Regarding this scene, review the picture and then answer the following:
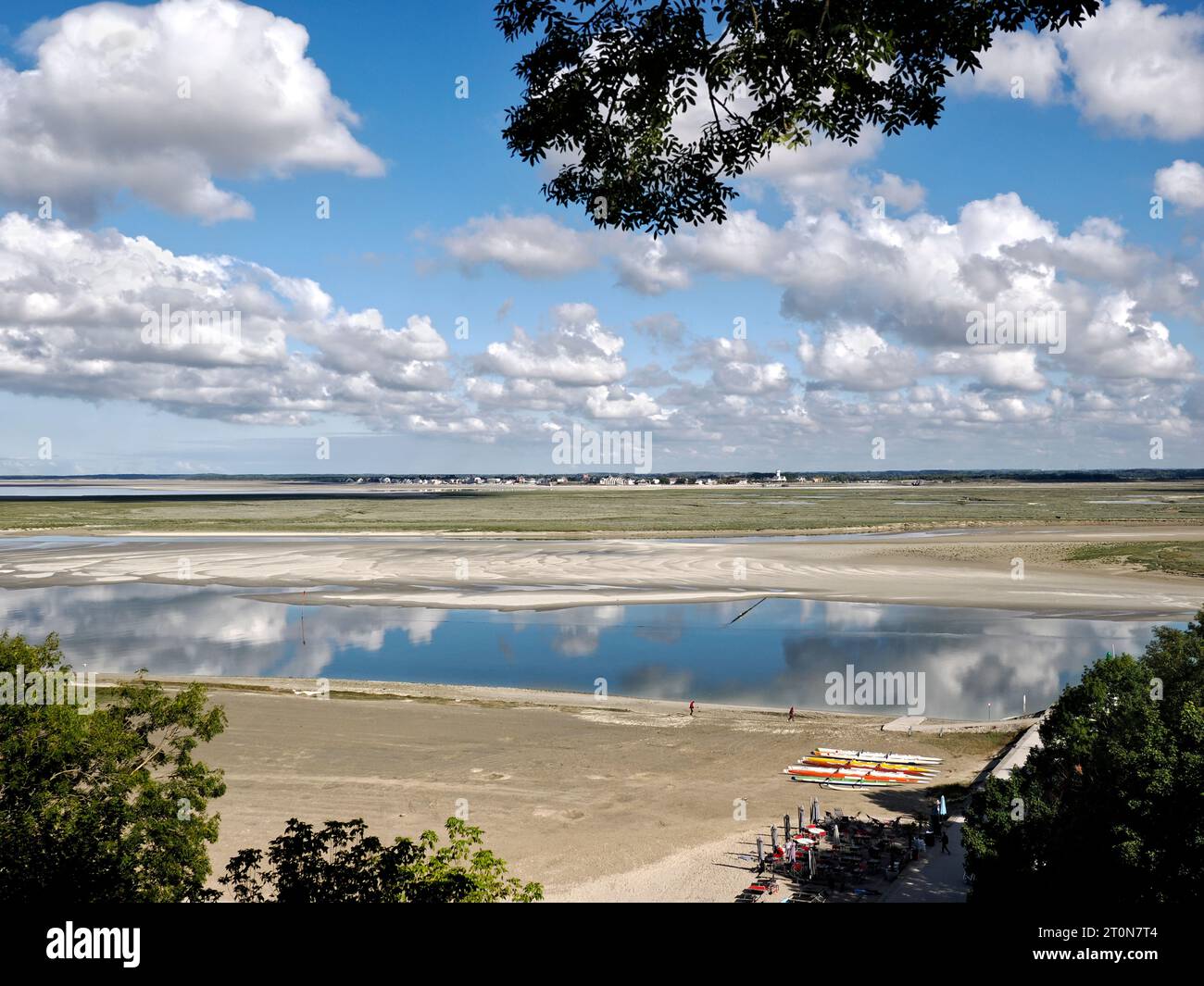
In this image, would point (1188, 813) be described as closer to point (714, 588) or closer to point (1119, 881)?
point (1119, 881)

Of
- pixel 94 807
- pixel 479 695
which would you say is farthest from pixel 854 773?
pixel 94 807

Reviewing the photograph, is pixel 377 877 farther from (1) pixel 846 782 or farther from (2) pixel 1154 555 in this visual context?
(2) pixel 1154 555

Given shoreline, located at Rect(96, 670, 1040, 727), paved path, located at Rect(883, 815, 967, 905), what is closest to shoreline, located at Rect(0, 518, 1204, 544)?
shoreline, located at Rect(96, 670, 1040, 727)

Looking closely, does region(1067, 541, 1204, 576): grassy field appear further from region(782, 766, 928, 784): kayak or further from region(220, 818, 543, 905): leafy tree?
region(220, 818, 543, 905): leafy tree

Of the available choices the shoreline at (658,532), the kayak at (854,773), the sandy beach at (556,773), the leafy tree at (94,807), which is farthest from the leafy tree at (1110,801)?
the shoreline at (658,532)

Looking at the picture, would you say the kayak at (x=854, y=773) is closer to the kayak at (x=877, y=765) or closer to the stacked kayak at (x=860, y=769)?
the stacked kayak at (x=860, y=769)

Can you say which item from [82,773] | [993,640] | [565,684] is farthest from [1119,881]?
[993,640]

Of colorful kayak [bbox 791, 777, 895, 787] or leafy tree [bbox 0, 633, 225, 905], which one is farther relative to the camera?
colorful kayak [bbox 791, 777, 895, 787]
